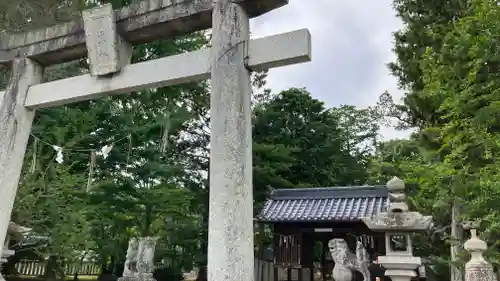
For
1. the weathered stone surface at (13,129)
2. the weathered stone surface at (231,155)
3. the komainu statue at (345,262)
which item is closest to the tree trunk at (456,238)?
the komainu statue at (345,262)

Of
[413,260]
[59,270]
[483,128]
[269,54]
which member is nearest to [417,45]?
[483,128]

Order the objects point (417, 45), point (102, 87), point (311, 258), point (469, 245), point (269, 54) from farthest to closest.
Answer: point (311, 258) < point (417, 45) < point (469, 245) < point (102, 87) < point (269, 54)

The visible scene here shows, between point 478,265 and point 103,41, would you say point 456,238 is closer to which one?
point 478,265

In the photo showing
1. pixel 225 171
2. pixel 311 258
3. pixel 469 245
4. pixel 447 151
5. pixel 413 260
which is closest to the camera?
pixel 225 171

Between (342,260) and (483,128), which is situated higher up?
(483,128)

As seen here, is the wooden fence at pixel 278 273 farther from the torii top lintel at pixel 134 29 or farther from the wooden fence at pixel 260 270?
the torii top lintel at pixel 134 29

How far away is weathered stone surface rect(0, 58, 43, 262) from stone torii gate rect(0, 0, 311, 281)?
11 millimetres

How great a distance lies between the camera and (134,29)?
4.44 meters

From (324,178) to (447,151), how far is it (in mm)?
9433

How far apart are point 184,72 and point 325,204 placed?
835 centimetres

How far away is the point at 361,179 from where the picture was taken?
62.7ft


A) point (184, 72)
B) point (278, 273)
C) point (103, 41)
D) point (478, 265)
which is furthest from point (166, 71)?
point (278, 273)

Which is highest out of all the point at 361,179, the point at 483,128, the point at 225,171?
the point at 361,179

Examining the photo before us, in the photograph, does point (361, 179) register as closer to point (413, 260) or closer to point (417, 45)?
point (417, 45)
